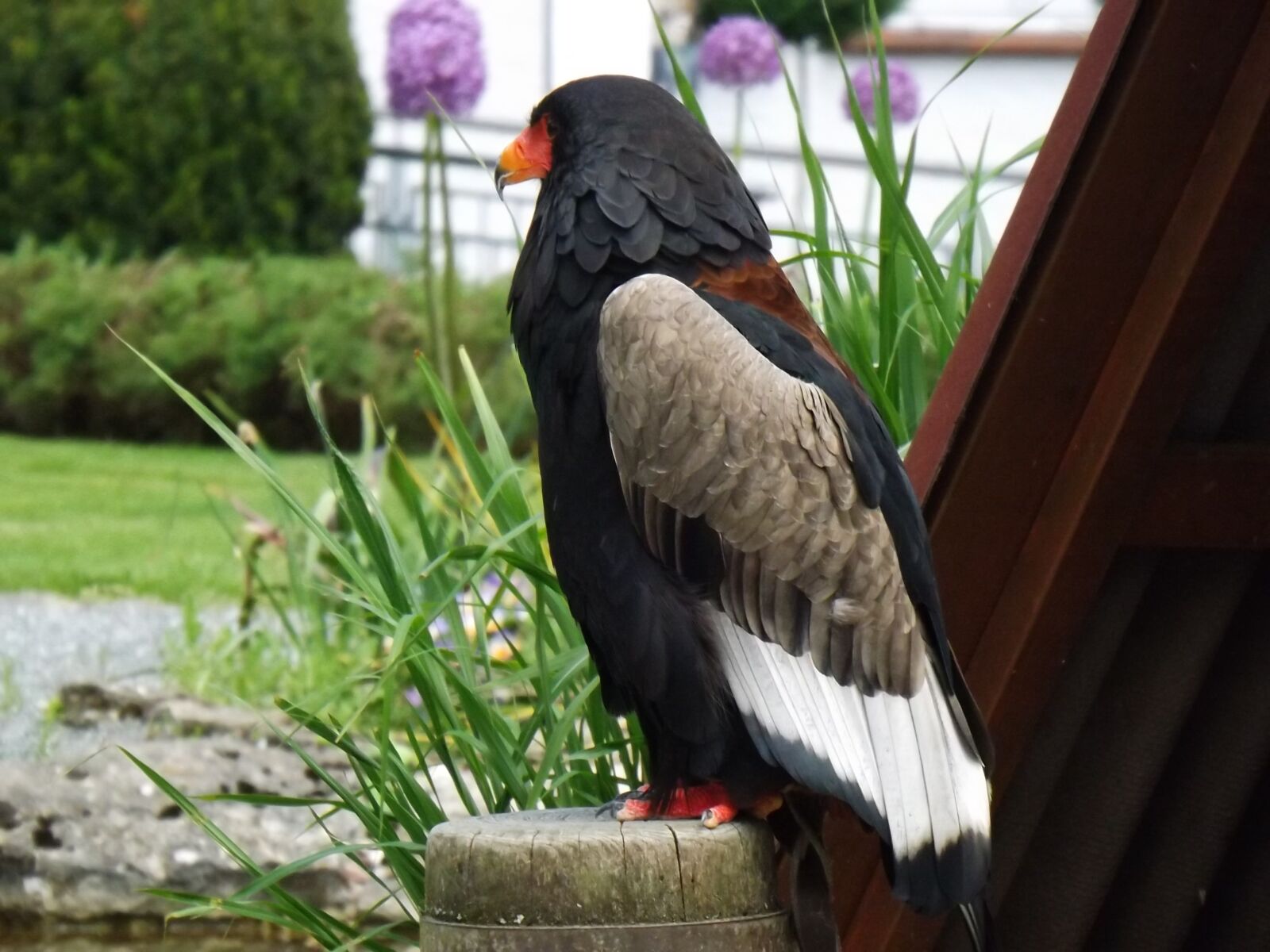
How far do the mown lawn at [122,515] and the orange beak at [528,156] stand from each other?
410 cm

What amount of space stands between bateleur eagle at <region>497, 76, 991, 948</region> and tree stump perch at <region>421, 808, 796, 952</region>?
0.09 meters

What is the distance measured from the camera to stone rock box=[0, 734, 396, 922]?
3658 mm

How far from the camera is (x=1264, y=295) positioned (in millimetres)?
1975

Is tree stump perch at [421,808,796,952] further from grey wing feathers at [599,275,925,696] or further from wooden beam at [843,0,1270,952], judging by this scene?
wooden beam at [843,0,1270,952]

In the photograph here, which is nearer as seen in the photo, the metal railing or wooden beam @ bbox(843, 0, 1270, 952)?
wooden beam @ bbox(843, 0, 1270, 952)

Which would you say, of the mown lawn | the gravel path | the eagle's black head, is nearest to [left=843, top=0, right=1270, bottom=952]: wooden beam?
the eagle's black head

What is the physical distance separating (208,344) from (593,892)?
892 centimetres

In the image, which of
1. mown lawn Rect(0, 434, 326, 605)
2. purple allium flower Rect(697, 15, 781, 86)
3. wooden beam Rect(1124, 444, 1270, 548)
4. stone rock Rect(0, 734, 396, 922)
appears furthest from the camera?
mown lawn Rect(0, 434, 326, 605)

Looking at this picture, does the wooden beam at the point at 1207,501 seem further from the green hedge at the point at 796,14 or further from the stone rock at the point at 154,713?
the green hedge at the point at 796,14

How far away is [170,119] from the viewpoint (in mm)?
11883

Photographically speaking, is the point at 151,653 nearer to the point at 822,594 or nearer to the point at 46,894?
the point at 46,894

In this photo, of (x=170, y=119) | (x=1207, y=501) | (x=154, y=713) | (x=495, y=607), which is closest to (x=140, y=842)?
(x=154, y=713)

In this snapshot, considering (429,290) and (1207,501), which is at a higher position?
(1207,501)

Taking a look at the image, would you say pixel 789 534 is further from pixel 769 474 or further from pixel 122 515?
pixel 122 515
